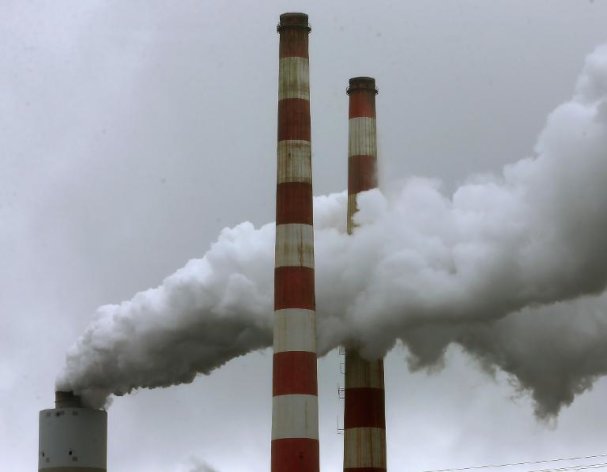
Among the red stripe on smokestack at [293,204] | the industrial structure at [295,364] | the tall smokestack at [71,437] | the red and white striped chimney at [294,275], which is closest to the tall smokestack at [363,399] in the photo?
the industrial structure at [295,364]

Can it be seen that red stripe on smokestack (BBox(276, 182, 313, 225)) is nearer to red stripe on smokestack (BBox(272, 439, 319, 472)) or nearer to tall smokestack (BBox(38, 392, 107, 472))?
red stripe on smokestack (BBox(272, 439, 319, 472))

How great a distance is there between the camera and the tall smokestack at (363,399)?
42.5 m

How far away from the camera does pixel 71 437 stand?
42.7 metres

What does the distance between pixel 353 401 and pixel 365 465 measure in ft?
5.36

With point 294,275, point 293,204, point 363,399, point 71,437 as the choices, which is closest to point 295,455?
point 294,275

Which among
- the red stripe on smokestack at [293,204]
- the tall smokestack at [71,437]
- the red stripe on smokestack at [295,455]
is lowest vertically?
the red stripe on smokestack at [295,455]

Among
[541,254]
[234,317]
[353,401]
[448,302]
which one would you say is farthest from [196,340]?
[541,254]

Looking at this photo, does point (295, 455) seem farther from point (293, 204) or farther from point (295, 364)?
point (293, 204)

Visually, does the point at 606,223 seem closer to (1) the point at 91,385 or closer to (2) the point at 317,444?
(2) the point at 317,444

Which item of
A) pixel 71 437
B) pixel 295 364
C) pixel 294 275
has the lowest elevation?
pixel 71 437

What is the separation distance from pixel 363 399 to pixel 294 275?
6.07m

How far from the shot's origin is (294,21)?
39.1 metres

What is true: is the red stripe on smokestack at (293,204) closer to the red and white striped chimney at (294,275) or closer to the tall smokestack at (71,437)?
the red and white striped chimney at (294,275)

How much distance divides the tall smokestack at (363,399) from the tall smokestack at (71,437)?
20.7ft
